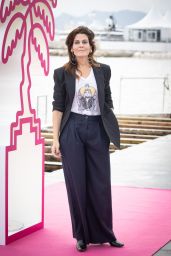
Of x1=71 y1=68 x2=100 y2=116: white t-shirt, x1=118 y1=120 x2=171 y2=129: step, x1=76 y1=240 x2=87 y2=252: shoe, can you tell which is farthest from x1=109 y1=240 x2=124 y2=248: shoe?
x1=118 y1=120 x2=171 y2=129: step

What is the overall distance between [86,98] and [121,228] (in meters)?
1.09

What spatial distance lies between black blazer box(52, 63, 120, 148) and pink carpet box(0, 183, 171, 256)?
65 cm

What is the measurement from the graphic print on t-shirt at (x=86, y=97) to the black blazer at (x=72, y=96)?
3cm

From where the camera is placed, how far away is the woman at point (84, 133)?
12.7ft

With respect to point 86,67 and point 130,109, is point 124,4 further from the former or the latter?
point 86,67

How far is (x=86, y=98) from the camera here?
3.87 metres

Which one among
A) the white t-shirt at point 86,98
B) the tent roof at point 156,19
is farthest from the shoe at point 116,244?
A: the tent roof at point 156,19

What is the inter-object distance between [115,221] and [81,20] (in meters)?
11.0

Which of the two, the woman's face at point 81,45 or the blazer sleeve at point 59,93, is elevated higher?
the woman's face at point 81,45

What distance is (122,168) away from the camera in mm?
7531

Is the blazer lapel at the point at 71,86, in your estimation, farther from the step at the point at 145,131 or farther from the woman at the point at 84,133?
the step at the point at 145,131

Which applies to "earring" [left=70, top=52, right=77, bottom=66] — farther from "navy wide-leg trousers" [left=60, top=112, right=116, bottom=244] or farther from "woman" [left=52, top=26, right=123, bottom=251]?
"navy wide-leg trousers" [left=60, top=112, right=116, bottom=244]

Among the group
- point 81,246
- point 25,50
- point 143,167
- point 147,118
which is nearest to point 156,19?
point 147,118

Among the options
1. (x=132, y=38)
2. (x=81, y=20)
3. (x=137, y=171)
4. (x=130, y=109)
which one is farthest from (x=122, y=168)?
(x=132, y=38)
